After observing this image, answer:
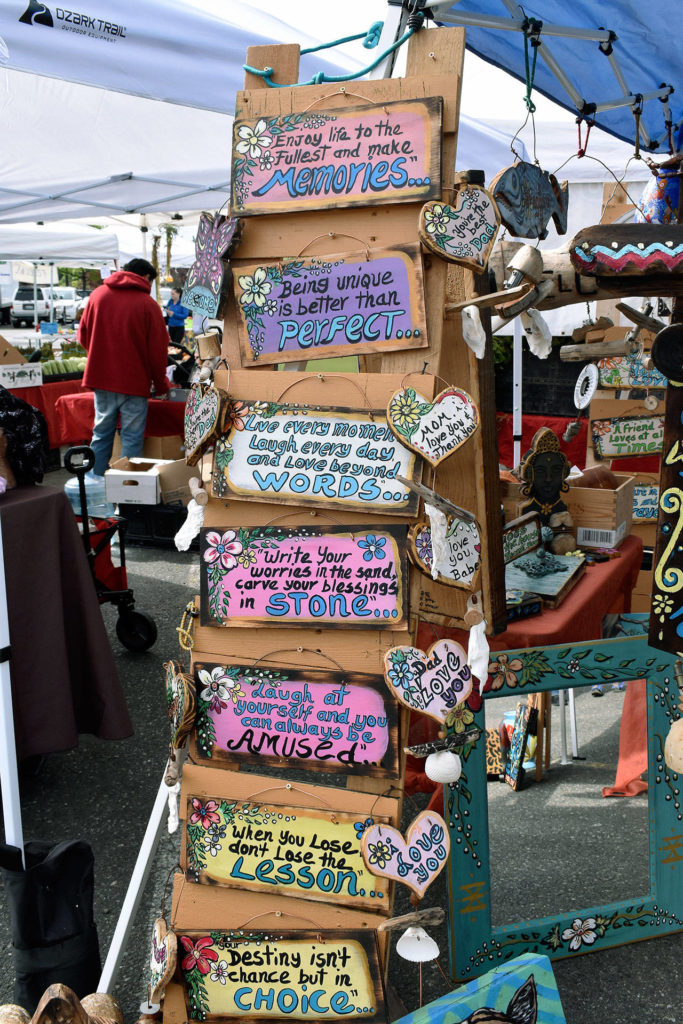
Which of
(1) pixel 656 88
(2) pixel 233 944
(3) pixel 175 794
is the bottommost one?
(2) pixel 233 944

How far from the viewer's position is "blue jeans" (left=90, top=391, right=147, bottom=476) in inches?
246

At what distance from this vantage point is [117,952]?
1846 millimetres

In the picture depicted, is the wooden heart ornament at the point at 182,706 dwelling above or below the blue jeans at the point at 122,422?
below

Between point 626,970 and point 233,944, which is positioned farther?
point 626,970

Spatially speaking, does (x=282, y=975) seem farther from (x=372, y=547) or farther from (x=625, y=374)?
(x=625, y=374)

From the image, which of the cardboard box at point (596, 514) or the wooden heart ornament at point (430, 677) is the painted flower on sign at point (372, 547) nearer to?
the wooden heart ornament at point (430, 677)

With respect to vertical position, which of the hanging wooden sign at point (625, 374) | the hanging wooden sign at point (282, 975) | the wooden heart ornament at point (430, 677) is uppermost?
the hanging wooden sign at point (625, 374)

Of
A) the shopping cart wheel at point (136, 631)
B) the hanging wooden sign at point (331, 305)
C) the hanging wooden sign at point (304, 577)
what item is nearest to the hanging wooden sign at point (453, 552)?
the hanging wooden sign at point (304, 577)

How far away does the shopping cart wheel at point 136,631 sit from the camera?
4129 millimetres

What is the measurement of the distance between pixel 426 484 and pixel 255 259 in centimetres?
56

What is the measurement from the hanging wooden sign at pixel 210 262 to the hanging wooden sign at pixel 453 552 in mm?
592

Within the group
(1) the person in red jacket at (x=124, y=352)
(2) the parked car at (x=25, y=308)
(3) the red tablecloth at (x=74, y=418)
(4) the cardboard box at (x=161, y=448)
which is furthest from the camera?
(2) the parked car at (x=25, y=308)

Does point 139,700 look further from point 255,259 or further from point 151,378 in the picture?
point 151,378

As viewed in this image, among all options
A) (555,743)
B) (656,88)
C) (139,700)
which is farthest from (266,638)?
(656,88)
